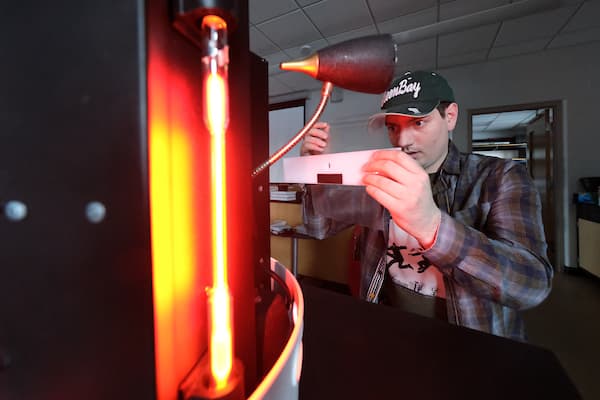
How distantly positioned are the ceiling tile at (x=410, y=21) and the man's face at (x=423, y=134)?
4.82ft

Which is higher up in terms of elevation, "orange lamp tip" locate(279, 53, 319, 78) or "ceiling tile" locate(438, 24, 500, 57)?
"ceiling tile" locate(438, 24, 500, 57)

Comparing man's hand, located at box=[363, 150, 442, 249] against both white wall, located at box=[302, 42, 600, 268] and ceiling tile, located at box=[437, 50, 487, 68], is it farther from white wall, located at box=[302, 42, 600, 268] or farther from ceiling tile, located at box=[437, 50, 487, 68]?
ceiling tile, located at box=[437, 50, 487, 68]

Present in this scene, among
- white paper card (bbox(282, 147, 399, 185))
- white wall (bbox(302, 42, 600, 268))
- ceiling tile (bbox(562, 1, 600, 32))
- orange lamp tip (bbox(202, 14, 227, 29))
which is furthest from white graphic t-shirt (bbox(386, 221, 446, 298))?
ceiling tile (bbox(562, 1, 600, 32))

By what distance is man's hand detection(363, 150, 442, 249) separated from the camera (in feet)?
1.17

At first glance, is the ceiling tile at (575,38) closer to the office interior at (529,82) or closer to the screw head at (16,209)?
the office interior at (529,82)

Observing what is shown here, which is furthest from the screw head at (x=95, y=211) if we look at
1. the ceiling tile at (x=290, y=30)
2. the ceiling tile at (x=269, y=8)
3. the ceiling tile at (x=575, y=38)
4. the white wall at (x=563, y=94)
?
the ceiling tile at (x=575, y=38)

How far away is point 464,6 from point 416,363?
7.38 feet

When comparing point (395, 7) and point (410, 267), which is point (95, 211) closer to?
point (410, 267)

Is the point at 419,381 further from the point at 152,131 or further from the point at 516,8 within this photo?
the point at 516,8

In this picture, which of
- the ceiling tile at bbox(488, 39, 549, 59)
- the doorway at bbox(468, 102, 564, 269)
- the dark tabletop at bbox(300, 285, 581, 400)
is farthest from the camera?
the doorway at bbox(468, 102, 564, 269)

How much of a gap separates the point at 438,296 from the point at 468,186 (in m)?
0.31

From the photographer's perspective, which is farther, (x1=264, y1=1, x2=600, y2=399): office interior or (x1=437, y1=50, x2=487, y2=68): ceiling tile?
(x1=437, y1=50, x2=487, y2=68): ceiling tile

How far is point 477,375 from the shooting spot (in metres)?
0.30

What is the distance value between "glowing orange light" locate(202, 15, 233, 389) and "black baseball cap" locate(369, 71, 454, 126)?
0.62m
